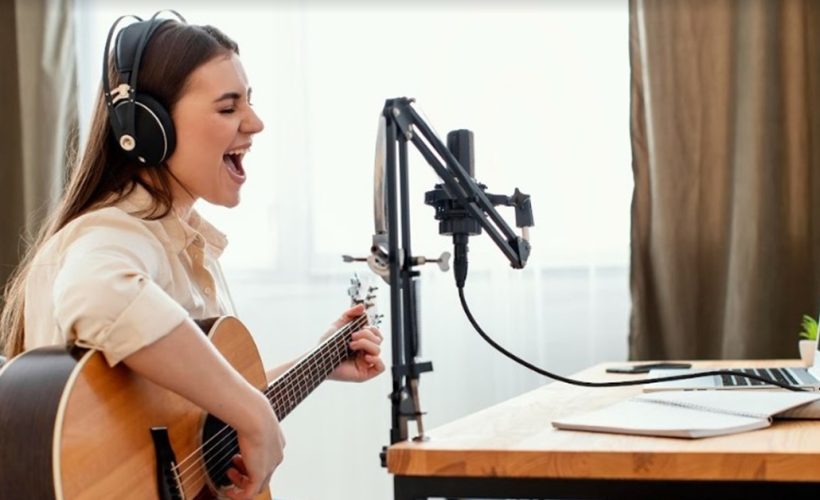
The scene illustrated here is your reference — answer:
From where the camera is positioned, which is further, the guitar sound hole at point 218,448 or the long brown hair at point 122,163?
the long brown hair at point 122,163

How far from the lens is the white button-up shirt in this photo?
4.03 feet

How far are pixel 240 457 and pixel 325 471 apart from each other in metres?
1.57

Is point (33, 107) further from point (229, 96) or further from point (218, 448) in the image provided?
point (218, 448)

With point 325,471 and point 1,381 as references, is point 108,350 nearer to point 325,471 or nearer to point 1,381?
point 1,381

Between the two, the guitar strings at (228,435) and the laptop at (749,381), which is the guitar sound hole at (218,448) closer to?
the guitar strings at (228,435)

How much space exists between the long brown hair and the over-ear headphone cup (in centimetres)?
3

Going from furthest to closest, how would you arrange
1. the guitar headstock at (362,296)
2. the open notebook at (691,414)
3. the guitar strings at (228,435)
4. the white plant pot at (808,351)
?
the white plant pot at (808,351), the guitar headstock at (362,296), the guitar strings at (228,435), the open notebook at (691,414)

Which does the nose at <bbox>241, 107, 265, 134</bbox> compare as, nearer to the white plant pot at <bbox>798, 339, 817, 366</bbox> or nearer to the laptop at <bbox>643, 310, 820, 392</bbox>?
the laptop at <bbox>643, 310, 820, 392</bbox>

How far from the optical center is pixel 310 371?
5.52ft

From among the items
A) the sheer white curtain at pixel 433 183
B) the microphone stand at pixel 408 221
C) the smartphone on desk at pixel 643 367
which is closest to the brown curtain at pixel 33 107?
the sheer white curtain at pixel 433 183

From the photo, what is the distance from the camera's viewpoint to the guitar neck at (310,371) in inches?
62.6

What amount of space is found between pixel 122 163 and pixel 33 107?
168 cm

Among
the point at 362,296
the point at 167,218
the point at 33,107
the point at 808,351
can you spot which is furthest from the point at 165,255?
the point at 33,107

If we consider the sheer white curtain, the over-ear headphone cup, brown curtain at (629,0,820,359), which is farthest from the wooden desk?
the sheer white curtain
